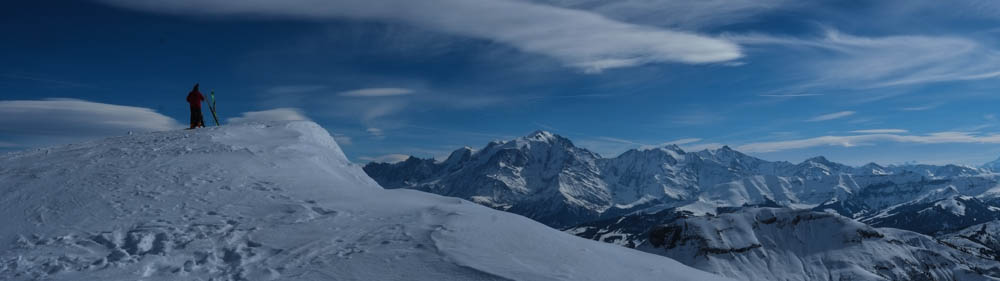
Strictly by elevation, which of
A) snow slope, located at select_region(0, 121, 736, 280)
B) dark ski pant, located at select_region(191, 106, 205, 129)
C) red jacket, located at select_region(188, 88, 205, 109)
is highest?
red jacket, located at select_region(188, 88, 205, 109)

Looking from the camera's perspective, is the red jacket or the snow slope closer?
the snow slope

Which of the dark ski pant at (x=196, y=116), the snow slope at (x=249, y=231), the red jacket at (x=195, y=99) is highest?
the red jacket at (x=195, y=99)

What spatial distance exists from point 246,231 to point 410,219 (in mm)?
4079

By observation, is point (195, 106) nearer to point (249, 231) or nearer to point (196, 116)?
point (196, 116)

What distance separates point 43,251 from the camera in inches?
444

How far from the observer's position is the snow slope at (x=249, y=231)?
35.8 feet

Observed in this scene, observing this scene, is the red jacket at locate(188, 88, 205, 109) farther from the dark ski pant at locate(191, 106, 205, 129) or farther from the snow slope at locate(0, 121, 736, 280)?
the snow slope at locate(0, 121, 736, 280)

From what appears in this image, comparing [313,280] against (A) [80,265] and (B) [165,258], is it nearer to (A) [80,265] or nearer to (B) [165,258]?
(B) [165,258]

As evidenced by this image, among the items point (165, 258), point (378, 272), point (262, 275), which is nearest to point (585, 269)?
point (378, 272)

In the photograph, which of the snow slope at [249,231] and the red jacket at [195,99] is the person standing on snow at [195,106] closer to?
the red jacket at [195,99]

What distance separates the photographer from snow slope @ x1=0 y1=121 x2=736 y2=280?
10906 millimetres

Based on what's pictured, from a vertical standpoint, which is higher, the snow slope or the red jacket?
the red jacket

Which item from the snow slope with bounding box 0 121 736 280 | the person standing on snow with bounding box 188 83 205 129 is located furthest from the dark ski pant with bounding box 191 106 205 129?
the snow slope with bounding box 0 121 736 280

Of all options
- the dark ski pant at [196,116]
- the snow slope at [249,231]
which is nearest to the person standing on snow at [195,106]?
the dark ski pant at [196,116]
